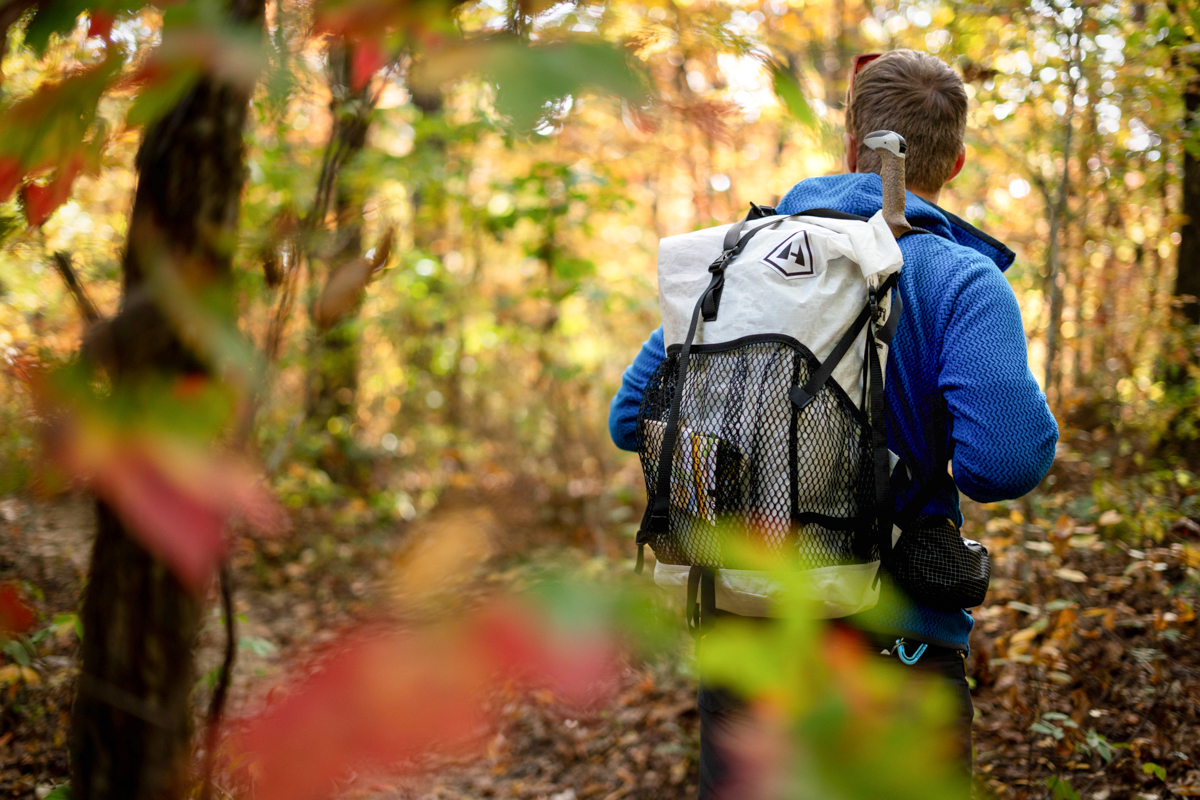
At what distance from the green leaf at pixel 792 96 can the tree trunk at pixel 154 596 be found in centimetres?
55

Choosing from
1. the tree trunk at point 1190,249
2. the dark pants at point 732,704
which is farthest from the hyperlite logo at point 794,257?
the tree trunk at point 1190,249

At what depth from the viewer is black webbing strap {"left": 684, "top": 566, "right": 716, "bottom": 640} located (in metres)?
1.29

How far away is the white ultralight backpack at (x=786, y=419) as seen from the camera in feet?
4.13

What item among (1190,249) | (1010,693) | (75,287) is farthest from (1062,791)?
(1190,249)

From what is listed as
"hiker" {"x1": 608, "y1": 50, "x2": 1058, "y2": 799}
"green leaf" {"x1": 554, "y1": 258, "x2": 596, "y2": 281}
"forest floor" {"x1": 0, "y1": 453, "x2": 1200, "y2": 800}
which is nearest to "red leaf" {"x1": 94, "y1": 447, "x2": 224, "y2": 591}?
"hiker" {"x1": 608, "y1": 50, "x2": 1058, "y2": 799}

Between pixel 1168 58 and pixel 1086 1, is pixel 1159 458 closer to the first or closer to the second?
pixel 1168 58

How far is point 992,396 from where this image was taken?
1.34 meters

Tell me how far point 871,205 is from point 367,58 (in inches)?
44.3

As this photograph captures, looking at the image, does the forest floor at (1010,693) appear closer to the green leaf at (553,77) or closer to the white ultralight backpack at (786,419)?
the white ultralight backpack at (786,419)

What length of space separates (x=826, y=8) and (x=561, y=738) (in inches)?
265

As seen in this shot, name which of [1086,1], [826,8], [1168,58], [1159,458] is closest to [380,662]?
[1086,1]

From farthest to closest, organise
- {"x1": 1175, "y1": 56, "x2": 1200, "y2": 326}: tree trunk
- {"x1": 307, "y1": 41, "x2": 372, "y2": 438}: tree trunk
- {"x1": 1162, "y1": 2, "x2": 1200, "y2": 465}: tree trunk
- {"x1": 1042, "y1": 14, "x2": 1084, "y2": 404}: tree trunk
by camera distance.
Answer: {"x1": 1175, "y1": 56, "x2": 1200, "y2": 326}: tree trunk
{"x1": 1162, "y1": 2, "x2": 1200, "y2": 465}: tree trunk
{"x1": 1042, "y1": 14, "x2": 1084, "y2": 404}: tree trunk
{"x1": 307, "y1": 41, "x2": 372, "y2": 438}: tree trunk

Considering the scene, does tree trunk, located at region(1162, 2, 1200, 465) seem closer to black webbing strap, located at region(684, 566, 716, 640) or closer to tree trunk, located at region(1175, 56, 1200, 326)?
tree trunk, located at region(1175, 56, 1200, 326)

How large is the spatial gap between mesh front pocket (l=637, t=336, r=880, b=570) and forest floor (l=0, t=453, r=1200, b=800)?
3.01 ft
